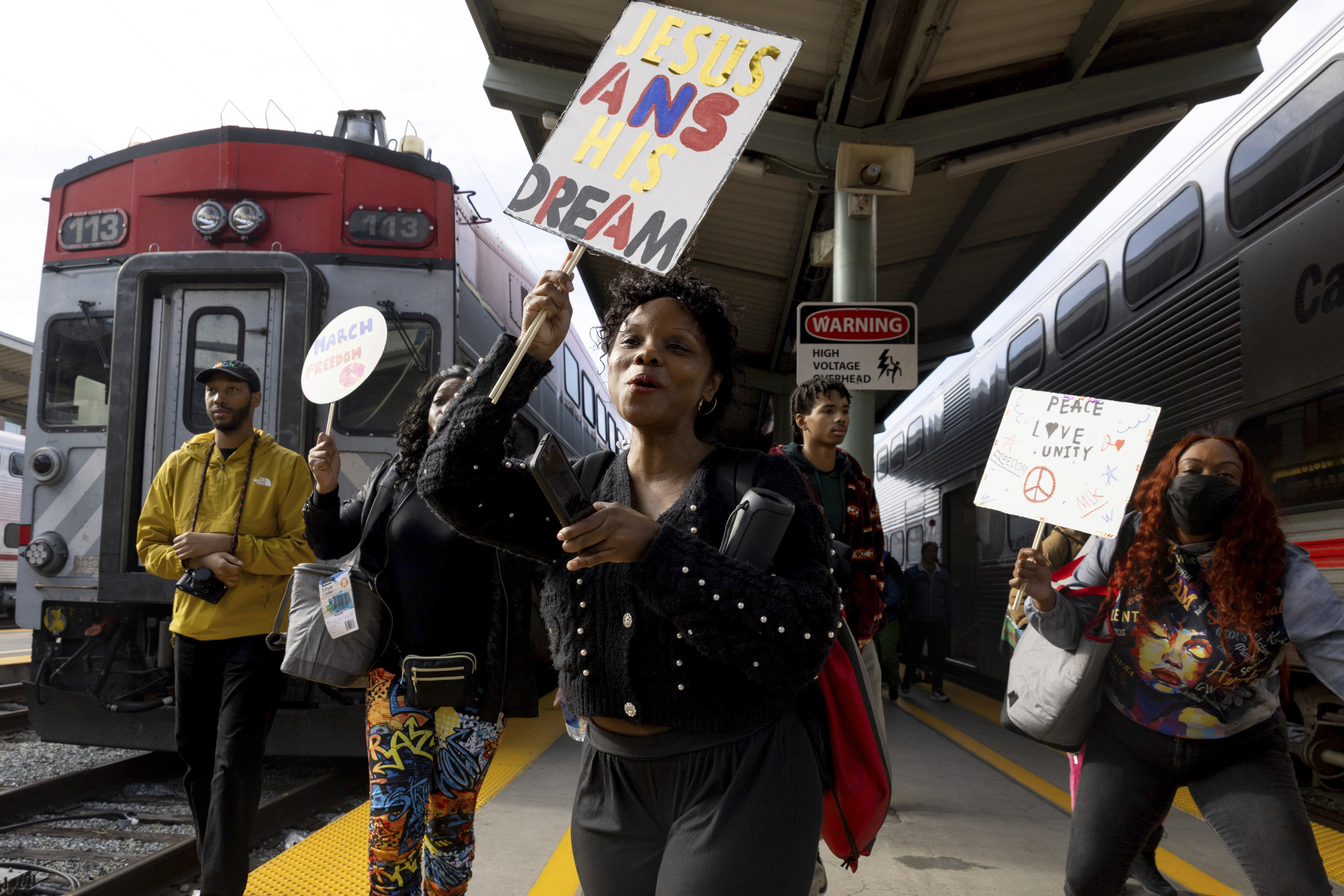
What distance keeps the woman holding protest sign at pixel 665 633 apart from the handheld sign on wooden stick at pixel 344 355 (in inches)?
87.5

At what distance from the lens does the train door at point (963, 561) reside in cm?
1067

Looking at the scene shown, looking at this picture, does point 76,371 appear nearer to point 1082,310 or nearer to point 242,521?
point 242,521

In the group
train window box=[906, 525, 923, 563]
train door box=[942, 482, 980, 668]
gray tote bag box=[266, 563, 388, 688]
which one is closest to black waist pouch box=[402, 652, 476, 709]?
gray tote bag box=[266, 563, 388, 688]

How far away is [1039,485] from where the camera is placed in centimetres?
324

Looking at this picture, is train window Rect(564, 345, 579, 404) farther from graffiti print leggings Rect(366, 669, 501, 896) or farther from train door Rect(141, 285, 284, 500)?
graffiti print leggings Rect(366, 669, 501, 896)

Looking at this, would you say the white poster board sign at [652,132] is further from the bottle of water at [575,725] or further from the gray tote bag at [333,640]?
the gray tote bag at [333,640]

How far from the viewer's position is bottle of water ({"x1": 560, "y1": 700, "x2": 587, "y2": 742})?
1.63 m

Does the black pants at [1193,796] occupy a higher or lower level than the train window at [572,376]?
lower

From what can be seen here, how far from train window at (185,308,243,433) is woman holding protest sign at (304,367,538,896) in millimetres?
2906

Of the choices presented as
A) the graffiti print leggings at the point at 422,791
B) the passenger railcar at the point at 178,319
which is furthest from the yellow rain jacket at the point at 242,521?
the passenger railcar at the point at 178,319

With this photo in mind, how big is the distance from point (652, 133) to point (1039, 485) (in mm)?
2150

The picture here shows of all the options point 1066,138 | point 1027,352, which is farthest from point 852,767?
point 1027,352

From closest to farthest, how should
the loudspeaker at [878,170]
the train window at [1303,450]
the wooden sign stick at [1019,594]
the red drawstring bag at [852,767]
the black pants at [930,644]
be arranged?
the red drawstring bag at [852,767], the wooden sign stick at [1019,594], the train window at [1303,450], the loudspeaker at [878,170], the black pants at [930,644]

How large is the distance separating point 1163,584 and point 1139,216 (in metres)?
5.23
